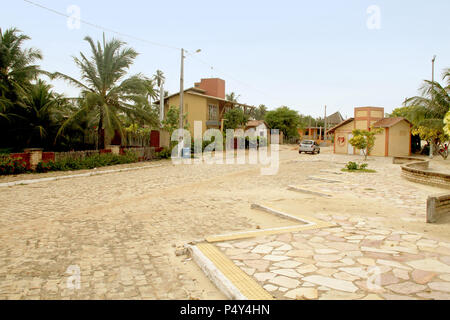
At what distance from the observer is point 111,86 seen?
2052cm

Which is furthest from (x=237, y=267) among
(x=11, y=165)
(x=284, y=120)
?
(x=284, y=120)

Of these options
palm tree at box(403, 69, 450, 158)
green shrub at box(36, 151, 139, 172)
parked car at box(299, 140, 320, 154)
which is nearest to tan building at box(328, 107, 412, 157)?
parked car at box(299, 140, 320, 154)

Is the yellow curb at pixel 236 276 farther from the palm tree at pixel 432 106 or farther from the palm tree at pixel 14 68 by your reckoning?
the palm tree at pixel 432 106

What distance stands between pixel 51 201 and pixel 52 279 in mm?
5898

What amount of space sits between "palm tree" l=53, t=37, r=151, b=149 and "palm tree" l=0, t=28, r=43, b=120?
244cm

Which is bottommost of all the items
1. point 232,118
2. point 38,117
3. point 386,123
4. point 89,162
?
point 89,162

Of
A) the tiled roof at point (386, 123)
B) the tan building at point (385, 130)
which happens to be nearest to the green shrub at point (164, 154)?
the tan building at point (385, 130)

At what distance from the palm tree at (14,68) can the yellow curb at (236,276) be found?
17.7 meters

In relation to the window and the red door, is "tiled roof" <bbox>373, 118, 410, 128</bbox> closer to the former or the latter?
the window

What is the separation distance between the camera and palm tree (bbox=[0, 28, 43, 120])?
18109 millimetres

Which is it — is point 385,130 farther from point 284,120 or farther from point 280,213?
point 280,213

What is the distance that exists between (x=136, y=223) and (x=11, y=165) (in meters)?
10.5

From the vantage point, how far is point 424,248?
482cm
